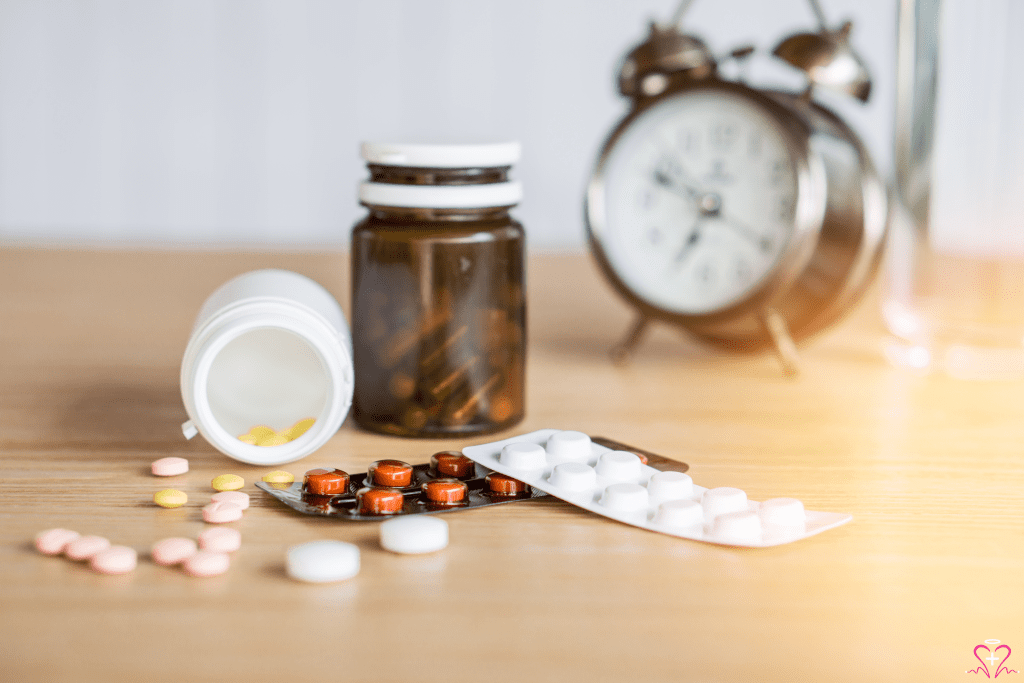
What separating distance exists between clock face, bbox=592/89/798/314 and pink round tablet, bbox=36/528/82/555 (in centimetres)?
64

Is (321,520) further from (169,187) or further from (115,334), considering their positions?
(169,187)

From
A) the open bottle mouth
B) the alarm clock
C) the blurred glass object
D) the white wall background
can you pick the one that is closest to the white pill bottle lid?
the open bottle mouth

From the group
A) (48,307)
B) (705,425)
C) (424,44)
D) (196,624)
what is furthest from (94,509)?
(424,44)

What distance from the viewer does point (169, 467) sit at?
2.31 feet

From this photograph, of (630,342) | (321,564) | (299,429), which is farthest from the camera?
(630,342)

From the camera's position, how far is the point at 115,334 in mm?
1192

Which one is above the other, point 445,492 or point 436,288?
point 436,288

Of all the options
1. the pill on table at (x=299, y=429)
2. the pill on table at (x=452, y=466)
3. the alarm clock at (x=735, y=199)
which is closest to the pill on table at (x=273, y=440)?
the pill on table at (x=299, y=429)

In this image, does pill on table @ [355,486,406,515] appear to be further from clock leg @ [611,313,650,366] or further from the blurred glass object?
the blurred glass object

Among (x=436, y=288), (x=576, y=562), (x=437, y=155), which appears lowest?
(x=576, y=562)

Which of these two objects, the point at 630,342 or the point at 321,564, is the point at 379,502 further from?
the point at 630,342

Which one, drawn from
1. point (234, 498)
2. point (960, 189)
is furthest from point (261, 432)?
point (960, 189)

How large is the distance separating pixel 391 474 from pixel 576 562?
159mm

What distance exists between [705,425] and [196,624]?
0.51 m
